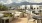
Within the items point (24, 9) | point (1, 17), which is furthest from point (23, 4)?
point (1, 17)

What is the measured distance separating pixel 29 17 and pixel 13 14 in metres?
0.21

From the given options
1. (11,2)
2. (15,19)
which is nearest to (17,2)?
(11,2)

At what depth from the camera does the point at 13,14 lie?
103cm

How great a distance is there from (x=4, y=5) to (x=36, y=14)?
442mm

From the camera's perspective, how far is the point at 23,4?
105cm

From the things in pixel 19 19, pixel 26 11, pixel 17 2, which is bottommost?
pixel 19 19

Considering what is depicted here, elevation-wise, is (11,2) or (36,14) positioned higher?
(11,2)

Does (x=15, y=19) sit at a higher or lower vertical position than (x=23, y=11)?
lower

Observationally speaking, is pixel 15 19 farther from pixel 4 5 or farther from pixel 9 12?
pixel 4 5

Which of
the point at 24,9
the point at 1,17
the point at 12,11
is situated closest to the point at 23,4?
the point at 24,9

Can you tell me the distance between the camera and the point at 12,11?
104 centimetres

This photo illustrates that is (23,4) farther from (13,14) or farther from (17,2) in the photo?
(13,14)

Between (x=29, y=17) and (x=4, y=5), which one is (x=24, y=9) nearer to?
(x=29, y=17)

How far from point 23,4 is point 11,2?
164 millimetres
